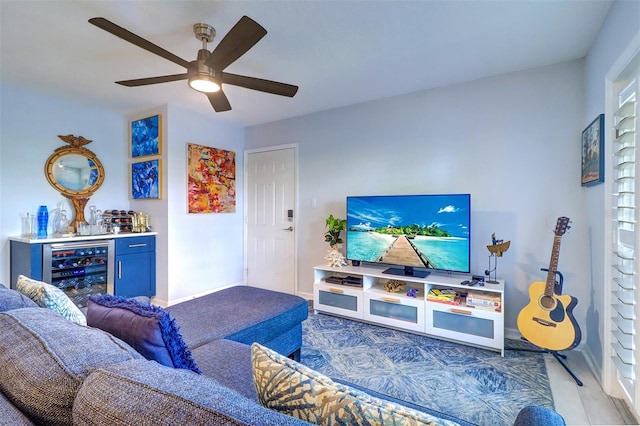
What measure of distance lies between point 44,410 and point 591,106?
3239 mm

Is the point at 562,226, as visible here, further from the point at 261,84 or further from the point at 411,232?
the point at 261,84

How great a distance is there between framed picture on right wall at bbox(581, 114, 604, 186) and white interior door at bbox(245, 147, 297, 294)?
9.31 feet

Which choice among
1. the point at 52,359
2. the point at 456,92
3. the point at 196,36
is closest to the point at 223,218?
the point at 196,36

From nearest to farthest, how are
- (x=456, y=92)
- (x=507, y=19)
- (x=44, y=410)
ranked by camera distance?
(x=44, y=410) < (x=507, y=19) < (x=456, y=92)

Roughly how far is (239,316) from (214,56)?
5.18 ft

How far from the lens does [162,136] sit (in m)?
3.46

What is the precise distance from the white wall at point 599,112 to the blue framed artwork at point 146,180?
3985 millimetres

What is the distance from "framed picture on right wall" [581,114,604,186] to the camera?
1931 mm

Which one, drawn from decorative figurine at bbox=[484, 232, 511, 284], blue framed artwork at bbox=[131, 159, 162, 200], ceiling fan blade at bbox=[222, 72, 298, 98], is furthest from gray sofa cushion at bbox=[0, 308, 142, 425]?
blue framed artwork at bbox=[131, 159, 162, 200]

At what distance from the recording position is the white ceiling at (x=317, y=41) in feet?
5.94

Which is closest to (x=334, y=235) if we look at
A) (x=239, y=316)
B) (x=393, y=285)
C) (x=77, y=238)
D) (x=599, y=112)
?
(x=393, y=285)

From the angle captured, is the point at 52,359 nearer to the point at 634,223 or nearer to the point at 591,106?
the point at 634,223

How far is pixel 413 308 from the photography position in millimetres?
2684

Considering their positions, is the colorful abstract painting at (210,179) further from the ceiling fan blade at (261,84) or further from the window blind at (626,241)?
the window blind at (626,241)
